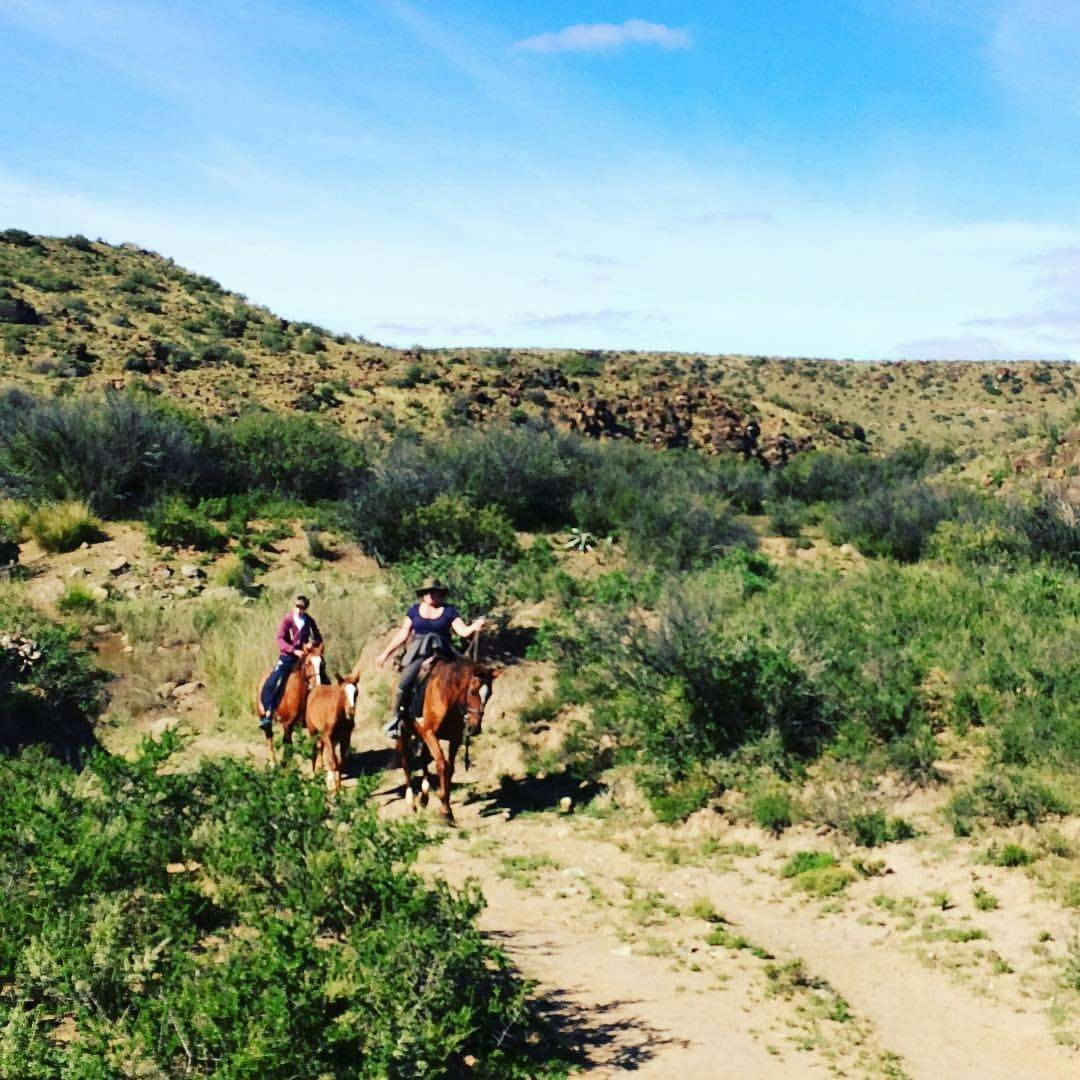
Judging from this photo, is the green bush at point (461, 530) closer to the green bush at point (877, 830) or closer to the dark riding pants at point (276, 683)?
the dark riding pants at point (276, 683)

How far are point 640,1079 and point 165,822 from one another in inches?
149

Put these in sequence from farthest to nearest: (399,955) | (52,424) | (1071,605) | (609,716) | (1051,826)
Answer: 1. (52,424)
2. (1071,605)
3. (609,716)
4. (1051,826)
5. (399,955)

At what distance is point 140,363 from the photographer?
139ft

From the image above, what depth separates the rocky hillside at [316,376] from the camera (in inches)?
1617

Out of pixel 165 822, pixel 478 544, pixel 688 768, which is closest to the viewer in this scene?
pixel 165 822

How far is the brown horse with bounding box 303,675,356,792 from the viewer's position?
11586 millimetres

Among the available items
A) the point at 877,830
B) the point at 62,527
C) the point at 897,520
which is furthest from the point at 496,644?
the point at 897,520

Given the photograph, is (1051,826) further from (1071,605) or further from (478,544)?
(478,544)

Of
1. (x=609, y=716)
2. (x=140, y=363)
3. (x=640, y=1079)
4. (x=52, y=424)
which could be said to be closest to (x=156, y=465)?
(x=52, y=424)


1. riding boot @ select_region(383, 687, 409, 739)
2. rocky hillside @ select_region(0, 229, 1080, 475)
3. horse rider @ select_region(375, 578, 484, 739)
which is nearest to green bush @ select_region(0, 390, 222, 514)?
rocky hillside @ select_region(0, 229, 1080, 475)

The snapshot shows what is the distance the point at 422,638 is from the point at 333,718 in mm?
1406

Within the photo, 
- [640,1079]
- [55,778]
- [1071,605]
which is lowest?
[640,1079]

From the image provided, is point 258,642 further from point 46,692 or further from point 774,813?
point 774,813

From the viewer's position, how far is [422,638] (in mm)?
11492
